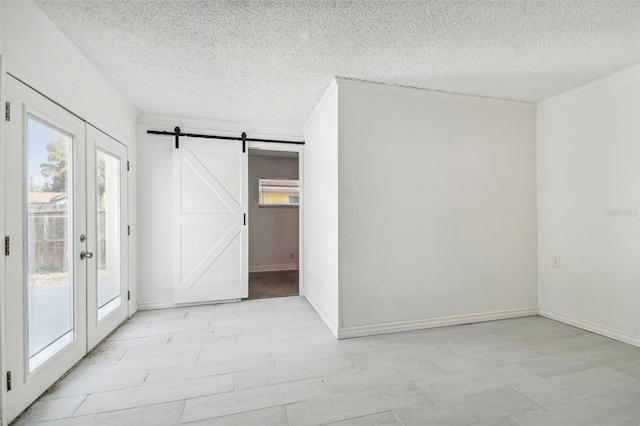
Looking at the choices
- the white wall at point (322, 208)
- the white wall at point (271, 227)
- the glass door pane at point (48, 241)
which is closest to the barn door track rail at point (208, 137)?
the white wall at point (322, 208)

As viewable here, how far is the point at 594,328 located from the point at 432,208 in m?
1.95

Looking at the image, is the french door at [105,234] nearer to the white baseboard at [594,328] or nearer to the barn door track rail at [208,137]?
the barn door track rail at [208,137]

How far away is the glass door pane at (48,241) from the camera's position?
1.74m

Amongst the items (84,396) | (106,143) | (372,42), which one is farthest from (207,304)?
(372,42)

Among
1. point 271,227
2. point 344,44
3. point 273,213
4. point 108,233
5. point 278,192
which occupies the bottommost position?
point 271,227

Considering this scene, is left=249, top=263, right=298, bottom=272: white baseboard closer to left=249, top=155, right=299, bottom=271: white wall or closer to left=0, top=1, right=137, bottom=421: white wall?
left=249, top=155, right=299, bottom=271: white wall

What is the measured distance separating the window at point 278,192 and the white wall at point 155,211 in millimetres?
2348

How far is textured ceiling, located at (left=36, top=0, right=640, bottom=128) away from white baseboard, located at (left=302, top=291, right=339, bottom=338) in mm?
2404

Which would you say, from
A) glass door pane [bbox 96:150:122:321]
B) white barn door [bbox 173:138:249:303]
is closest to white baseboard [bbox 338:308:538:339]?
white barn door [bbox 173:138:249:303]

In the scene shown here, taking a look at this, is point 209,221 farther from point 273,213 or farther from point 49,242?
point 273,213

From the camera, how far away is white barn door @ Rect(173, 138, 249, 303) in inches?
143

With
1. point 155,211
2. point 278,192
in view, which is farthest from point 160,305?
point 278,192

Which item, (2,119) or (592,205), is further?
(592,205)

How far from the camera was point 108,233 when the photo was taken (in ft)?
9.21
